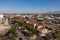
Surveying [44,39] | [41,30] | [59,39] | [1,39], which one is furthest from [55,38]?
[1,39]

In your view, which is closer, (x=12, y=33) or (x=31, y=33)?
(x=12, y=33)

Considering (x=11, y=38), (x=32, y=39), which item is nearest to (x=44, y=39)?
(x=32, y=39)

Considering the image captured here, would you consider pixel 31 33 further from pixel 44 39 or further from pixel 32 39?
pixel 44 39

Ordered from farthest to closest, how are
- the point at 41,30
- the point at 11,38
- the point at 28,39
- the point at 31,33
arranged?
1. the point at 41,30
2. the point at 31,33
3. the point at 28,39
4. the point at 11,38

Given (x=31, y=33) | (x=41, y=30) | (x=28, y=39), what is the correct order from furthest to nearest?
(x=41, y=30), (x=31, y=33), (x=28, y=39)

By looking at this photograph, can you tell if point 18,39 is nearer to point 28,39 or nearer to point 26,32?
point 28,39

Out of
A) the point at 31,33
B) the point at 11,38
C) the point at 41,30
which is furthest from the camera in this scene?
the point at 41,30

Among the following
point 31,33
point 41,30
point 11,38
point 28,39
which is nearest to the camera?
point 11,38

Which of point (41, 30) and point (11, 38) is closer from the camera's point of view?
point (11, 38)
